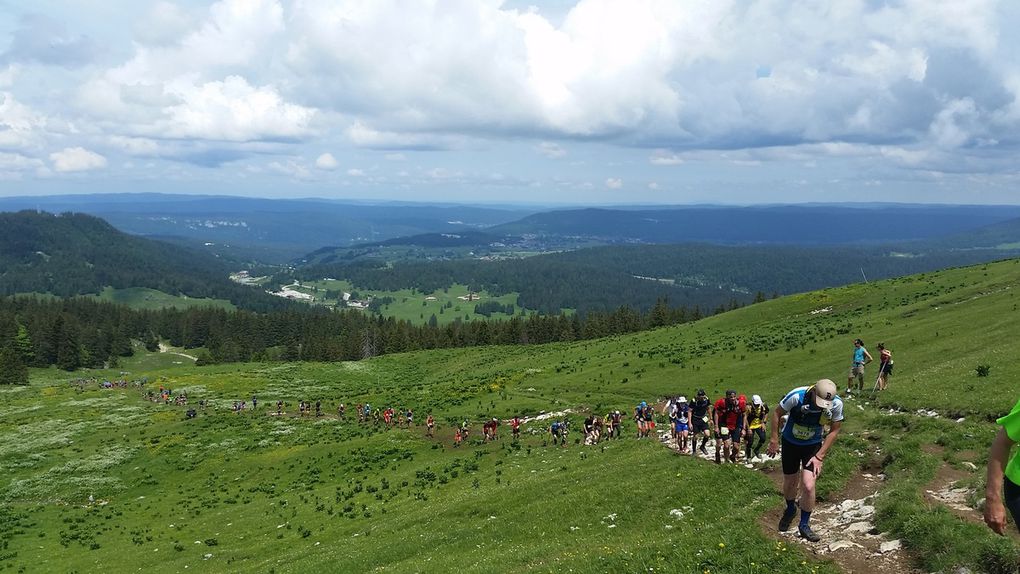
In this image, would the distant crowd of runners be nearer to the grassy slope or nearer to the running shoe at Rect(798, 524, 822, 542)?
the running shoe at Rect(798, 524, 822, 542)

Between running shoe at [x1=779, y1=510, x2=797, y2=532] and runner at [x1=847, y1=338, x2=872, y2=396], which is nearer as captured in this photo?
running shoe at [x1=779, y1=510, x2=797, y2=532]

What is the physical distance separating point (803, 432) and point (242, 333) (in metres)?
176

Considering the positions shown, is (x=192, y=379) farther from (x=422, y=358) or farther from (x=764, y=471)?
(x=764, y=471)

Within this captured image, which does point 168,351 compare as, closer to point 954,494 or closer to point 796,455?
point 796,455

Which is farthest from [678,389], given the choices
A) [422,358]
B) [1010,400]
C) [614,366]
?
[422,358]

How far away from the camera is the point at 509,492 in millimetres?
23984

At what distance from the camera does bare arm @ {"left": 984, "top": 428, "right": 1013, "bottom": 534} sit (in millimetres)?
7039

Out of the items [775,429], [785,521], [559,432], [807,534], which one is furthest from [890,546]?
[559,432]

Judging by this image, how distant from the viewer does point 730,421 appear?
20.2 m

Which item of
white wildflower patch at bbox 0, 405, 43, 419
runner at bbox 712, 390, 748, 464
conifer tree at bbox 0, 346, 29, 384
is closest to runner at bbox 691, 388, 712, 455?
runner at bbox 712, 390, 748, 464

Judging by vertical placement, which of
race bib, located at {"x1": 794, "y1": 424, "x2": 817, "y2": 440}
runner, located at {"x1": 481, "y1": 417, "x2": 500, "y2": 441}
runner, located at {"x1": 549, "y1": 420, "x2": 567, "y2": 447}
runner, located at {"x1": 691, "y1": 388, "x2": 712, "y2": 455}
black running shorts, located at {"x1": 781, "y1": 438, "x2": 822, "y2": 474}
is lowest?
runner, located at {"x1": 481, "y1": 417, "x2": 500, "y2": 441}

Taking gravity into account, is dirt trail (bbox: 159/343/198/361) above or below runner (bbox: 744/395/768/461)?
below

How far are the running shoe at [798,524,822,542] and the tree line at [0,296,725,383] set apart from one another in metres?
116

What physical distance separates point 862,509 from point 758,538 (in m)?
3.31
